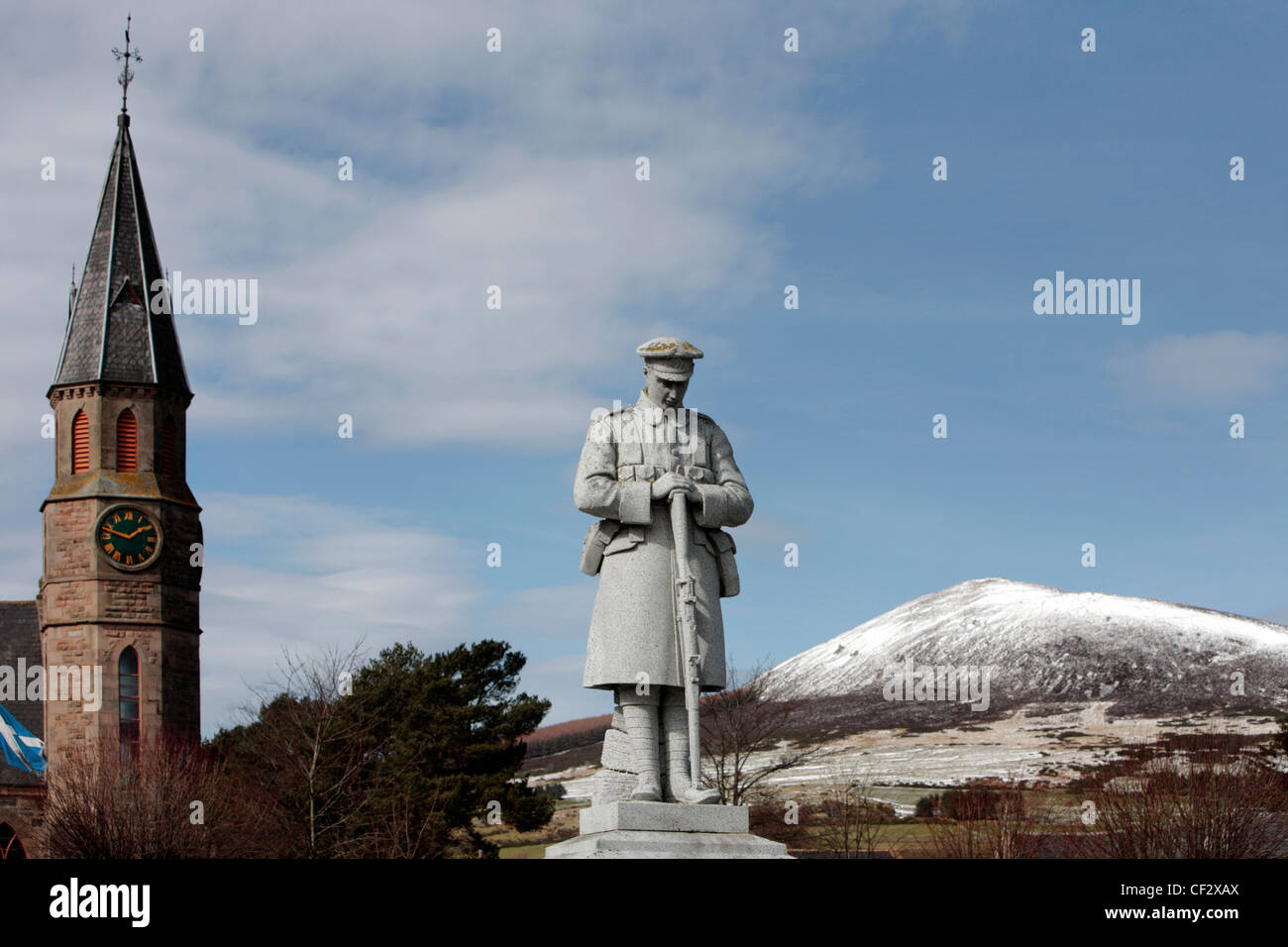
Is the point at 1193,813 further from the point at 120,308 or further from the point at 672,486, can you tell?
the point at 120,308

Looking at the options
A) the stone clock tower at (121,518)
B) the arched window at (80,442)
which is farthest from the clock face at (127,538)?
the arched window at (80,442)

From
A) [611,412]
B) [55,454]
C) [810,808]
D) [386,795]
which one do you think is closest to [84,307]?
[55,454]

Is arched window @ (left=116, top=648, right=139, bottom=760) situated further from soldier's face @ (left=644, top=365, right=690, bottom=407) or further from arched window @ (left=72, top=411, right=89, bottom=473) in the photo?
soldier's face @ (left=644, top=365, right=690, bottom=407)

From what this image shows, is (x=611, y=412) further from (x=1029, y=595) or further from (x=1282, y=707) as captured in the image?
(x=1029, y=595)

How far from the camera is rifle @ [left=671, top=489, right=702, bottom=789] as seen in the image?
1223cm

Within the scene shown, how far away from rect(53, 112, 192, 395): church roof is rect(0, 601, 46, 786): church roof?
1545 cm

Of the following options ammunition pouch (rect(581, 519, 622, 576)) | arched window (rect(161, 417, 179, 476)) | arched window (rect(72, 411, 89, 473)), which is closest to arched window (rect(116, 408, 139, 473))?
arched window (rect(161, 417, 179, 476))

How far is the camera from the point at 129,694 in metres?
66.9

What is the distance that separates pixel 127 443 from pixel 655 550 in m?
59.9

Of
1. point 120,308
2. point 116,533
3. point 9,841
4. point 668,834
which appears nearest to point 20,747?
point 9,841

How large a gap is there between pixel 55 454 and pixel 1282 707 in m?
103
